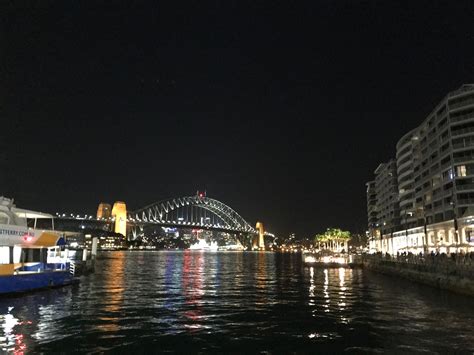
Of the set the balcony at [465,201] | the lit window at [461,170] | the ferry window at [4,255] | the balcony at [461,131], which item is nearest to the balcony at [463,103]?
the balcony at [461,131]

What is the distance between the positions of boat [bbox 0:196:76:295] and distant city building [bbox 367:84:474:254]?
45706 millimetres

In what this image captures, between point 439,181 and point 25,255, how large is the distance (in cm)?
7998

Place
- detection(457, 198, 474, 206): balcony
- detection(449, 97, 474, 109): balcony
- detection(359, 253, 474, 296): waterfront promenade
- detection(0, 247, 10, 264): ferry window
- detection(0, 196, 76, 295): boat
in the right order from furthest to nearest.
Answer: detection(449, 97, 474, 109): balcony
detection(457, 198, 474, 206): balcony
detection(359, 253, 474, 296): waterfront promenade
detection(0, 196, 76, 295): boat
detection(0, 247, 10, 264): ferry window

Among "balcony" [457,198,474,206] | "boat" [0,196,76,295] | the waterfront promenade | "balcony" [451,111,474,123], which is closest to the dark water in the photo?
"boat" [0,196,76,295]

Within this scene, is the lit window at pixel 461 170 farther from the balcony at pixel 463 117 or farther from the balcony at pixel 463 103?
the balcony at pixel 463 103

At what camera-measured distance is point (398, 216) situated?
14075 cm

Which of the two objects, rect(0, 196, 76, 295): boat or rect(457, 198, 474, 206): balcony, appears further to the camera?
rect(457, 198, 474, 206): balcony

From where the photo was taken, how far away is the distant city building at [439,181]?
82844 millimetres

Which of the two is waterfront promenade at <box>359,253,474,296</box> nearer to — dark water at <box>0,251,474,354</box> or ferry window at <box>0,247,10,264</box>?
dark water at <box>0,251,474,354</box>

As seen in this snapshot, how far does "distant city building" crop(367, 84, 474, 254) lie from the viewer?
272ft

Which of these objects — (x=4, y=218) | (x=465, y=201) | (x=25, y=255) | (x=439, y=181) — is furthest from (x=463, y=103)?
(x=4, y=218)

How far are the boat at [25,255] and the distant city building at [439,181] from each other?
150 feet

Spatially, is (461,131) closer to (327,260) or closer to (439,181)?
(439,181)

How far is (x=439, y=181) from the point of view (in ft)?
310
